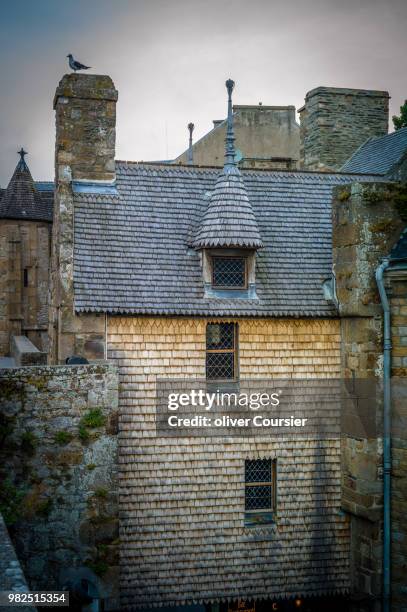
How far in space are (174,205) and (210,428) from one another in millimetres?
4562

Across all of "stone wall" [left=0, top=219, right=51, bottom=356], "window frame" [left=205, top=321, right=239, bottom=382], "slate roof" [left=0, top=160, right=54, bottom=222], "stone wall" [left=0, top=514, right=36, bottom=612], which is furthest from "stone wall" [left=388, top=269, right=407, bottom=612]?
"slate roof" [left=0, top=160, right=54, bottom=222]

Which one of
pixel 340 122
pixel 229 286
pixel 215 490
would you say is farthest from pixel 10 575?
pixel 340 122

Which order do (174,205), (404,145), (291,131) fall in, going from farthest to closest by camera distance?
(291,131) < (404,145) < (174,205)

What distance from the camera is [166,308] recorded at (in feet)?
41.3

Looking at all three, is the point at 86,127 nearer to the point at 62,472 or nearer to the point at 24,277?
the point at 62,472

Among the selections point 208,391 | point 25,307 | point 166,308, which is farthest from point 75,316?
point 25,307

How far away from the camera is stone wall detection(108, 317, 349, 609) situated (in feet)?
40.8

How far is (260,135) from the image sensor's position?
89.2 feet

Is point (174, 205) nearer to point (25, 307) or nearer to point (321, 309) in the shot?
point (321, 309)

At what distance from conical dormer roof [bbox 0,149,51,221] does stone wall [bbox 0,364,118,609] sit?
28.5m

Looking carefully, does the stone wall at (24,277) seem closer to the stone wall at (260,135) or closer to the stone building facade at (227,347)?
the stone wall at (260,135)

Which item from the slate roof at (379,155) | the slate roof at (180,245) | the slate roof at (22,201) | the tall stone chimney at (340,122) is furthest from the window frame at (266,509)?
the slate roof at (22,201)

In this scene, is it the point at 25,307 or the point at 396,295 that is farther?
the point at 25,307

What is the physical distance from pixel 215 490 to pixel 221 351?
2.54 meters
